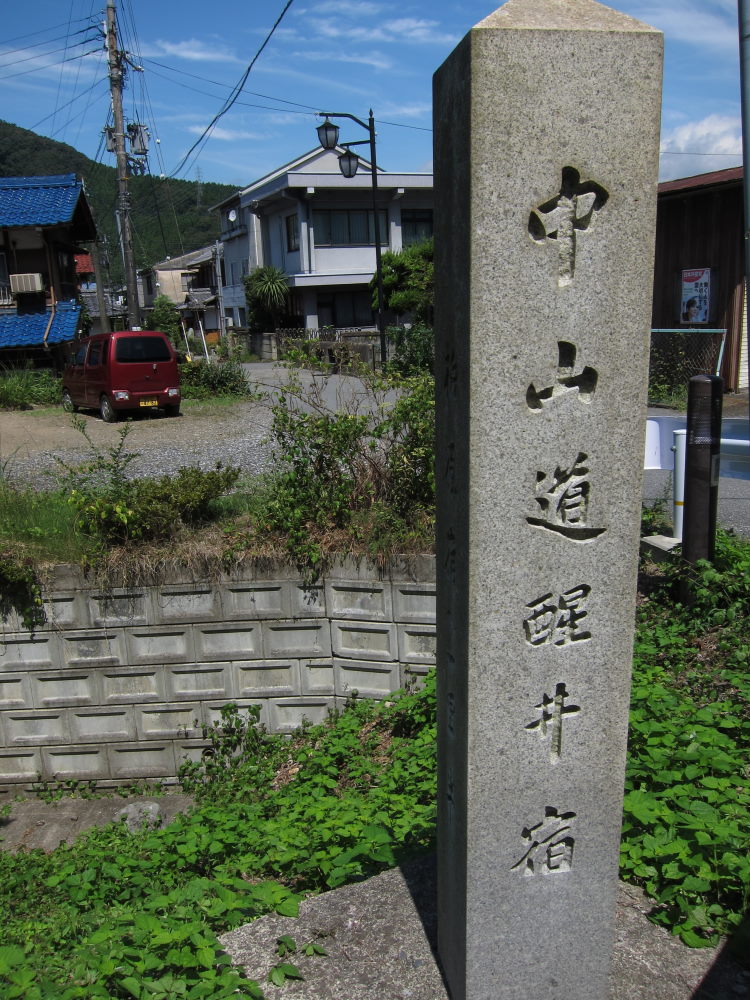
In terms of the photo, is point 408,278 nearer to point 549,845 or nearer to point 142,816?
point 142,816

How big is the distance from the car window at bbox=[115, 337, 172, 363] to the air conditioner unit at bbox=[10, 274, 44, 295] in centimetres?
689

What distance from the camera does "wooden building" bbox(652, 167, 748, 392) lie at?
14297 mm

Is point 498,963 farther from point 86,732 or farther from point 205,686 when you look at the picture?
point 86,732

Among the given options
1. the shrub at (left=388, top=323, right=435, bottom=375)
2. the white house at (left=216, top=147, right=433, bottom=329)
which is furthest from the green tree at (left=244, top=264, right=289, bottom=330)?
the shrub at (left=388, top=323, right=435, bottom=375)

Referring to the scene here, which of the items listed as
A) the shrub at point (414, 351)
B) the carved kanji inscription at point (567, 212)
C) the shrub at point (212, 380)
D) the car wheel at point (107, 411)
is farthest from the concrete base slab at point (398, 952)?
the shrub at point (212, 380)

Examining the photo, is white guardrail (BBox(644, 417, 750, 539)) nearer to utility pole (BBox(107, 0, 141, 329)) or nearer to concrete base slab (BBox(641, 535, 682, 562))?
concrete base slab (BBox(641, 535, 682, 562))

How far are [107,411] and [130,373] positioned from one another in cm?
97

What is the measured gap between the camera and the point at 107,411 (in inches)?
623

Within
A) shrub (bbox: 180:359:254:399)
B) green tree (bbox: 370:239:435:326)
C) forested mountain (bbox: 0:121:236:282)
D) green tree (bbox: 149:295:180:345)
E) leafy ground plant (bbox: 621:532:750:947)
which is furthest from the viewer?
forested mountain (bbox: 0:121:236:282)

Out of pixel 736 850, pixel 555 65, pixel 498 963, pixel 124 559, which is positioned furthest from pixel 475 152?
pixel 124 559

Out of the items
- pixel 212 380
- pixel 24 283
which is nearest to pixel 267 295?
pixel 24 283

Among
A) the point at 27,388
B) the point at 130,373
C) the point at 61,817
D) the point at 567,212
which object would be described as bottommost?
the point at 61,817

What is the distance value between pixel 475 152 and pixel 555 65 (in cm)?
30

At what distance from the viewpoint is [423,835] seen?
3760 millimetres
